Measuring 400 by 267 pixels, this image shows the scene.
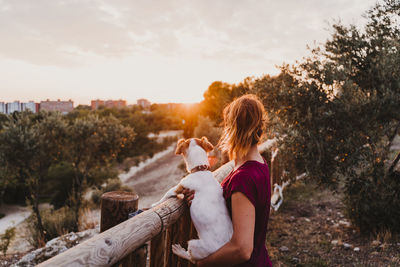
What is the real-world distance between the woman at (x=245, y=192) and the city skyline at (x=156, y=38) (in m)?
3.88

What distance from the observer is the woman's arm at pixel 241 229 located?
1349mm

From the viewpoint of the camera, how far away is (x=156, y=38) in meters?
15.0

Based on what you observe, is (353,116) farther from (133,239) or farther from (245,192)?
(133,239)

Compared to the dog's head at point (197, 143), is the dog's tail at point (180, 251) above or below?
below

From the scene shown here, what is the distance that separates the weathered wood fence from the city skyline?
421 centimetres

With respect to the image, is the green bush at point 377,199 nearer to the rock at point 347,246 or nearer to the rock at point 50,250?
the rock at point 347,246

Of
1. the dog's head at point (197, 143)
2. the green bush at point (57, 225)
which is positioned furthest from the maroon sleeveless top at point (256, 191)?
the green bush at point (57, 225)

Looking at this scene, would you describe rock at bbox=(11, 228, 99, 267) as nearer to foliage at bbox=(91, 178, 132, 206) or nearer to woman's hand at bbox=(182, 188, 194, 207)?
woman's hand at bbox=(182, 188, 194, 207)

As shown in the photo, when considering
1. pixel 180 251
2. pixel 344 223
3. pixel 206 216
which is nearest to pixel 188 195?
pixel 206 216

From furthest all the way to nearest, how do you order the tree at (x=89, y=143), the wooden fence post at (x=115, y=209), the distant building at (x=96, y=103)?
the distant building at (x=96, y=103), the tree at (x=89, y=143), the wooden fence post at (x=115, y=209)

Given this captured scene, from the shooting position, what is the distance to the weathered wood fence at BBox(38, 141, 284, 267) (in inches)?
36.8

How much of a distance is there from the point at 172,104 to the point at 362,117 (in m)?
80.9

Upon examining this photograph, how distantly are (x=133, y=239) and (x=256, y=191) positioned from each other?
667mm

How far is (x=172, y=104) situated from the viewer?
83.8m
